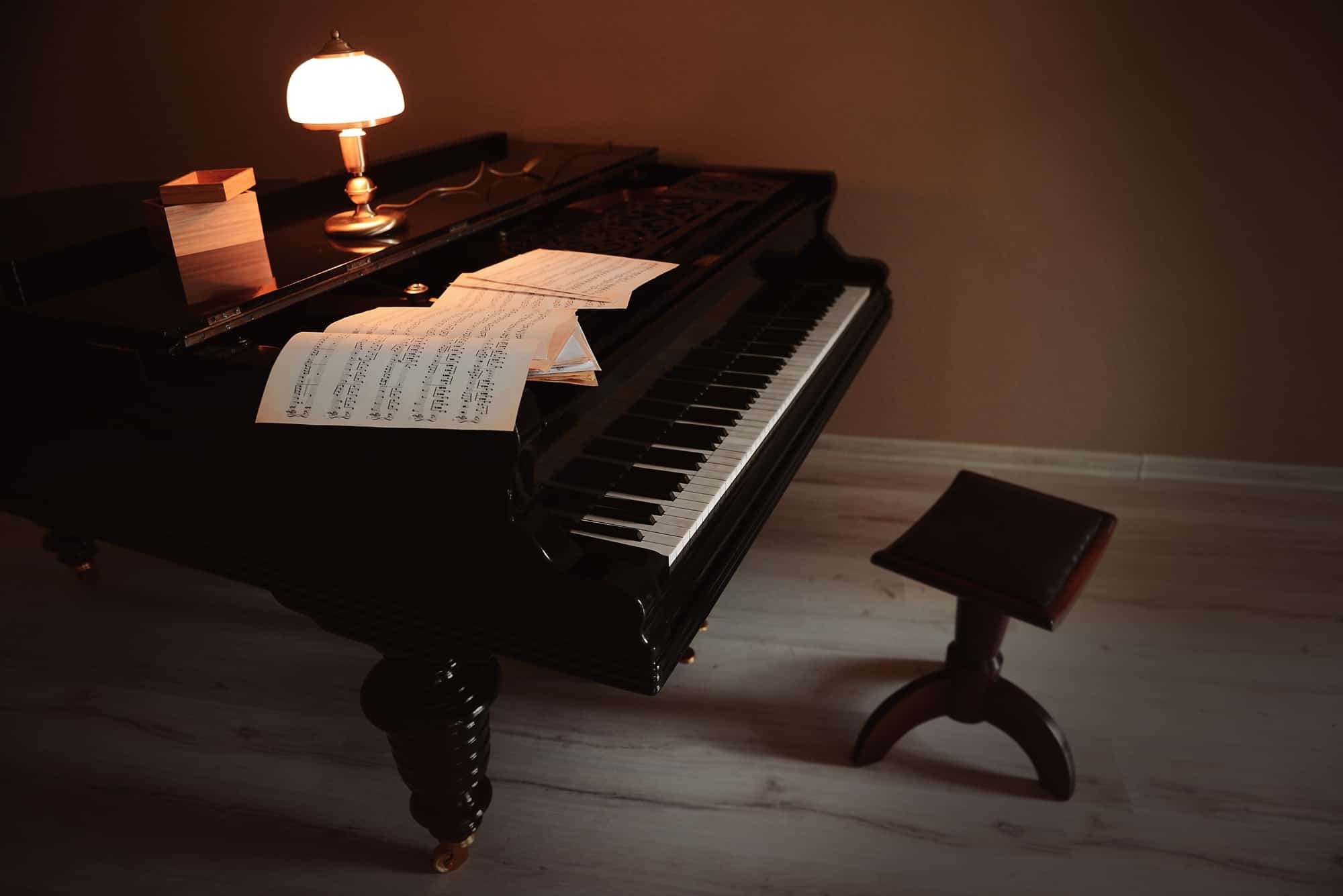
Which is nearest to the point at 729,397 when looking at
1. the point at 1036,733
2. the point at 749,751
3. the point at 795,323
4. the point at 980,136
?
the point at 795,323

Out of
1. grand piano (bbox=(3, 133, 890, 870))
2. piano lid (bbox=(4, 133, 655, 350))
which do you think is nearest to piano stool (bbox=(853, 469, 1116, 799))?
grand piano (bbox=(3, 133, 890, 870))

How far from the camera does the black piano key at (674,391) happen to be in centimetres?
146

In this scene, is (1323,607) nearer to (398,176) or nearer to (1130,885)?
(1130,885)

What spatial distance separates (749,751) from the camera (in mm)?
1825

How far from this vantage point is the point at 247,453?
44.8 inches

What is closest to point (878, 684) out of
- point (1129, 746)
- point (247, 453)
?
point (1129, 746)

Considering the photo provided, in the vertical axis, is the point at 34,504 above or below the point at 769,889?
above

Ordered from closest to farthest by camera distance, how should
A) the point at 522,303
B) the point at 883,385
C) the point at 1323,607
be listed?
the point at 522,303
the point at 1323,607
the point at 883,385

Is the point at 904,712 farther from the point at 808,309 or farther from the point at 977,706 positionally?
the point at 808,309

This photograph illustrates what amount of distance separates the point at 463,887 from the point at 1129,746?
129 centimetres

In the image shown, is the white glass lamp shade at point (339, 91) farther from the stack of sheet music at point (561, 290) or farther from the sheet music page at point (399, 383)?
the sheet music page at point (399, 383)

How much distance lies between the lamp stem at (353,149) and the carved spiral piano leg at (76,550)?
118cm

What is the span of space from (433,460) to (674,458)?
43cm

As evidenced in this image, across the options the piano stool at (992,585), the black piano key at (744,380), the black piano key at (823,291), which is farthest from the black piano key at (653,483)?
the black piano key at (823,291)
